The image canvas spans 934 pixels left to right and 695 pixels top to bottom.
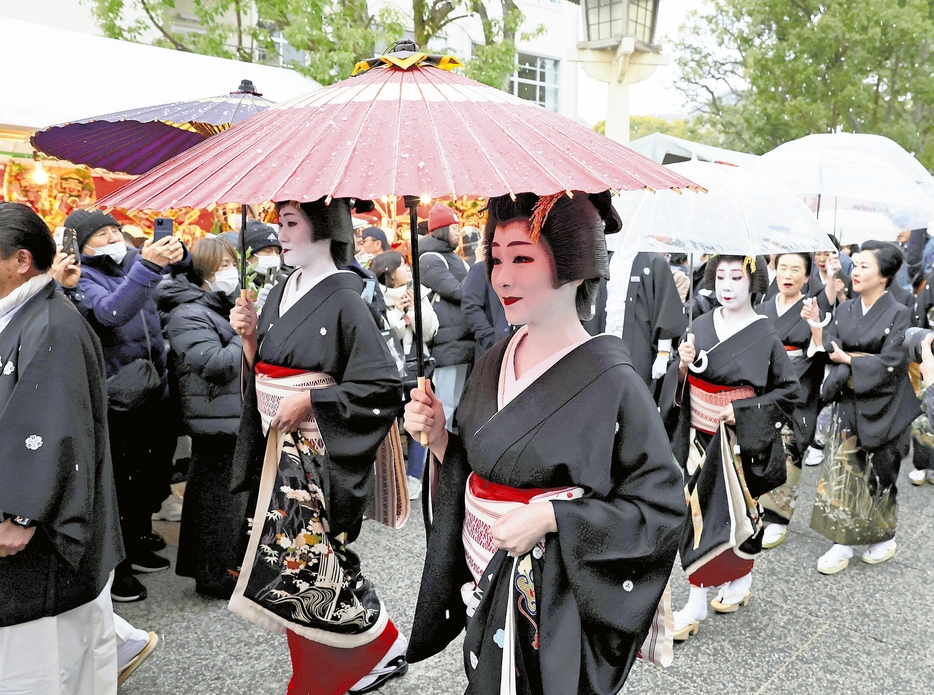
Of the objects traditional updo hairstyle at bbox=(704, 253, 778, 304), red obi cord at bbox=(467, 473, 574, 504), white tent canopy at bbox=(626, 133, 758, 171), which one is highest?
white tent canopy at bbox=(626, 133, 758, 171)

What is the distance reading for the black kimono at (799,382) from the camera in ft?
14.5

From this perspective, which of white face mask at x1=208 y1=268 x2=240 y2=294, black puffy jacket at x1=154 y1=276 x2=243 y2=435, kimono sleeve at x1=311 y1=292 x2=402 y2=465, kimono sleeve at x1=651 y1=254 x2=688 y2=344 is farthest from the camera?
kimono sleeve at x1=651 y1=254 x2=688 y2=344

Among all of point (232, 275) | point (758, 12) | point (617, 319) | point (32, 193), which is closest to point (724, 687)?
point (617, 319)

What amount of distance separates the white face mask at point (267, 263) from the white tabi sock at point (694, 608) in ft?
9.61

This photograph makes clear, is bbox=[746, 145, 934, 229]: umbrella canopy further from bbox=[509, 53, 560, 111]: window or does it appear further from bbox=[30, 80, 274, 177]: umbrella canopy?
bbox=[509, 53, 560, 111]: window

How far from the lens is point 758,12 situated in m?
15.0

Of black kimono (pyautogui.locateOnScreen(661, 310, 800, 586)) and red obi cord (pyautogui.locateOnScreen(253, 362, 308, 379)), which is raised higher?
red obi cord (pyautogui.locateOnScreen(253, 362, 308, 379))

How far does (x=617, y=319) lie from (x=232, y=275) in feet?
8.25

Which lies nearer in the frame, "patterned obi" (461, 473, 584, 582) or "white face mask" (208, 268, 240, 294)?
"patterned obi" (461, 473, 584, 582)

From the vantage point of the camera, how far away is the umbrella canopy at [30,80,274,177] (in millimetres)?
2859

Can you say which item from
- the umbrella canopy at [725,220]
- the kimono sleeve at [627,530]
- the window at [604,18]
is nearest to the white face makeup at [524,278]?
the kimono sleeve at [627,530]

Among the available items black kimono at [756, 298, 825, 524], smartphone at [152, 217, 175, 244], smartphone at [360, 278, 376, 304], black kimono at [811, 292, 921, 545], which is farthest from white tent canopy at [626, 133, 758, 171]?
smartphone at [152, 217, 175, 244]

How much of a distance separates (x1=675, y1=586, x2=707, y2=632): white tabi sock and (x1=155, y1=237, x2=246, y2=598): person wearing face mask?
2184mm

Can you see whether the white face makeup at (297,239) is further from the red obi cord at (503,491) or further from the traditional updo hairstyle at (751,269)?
the traditional updo hairstyle at (751,269)
